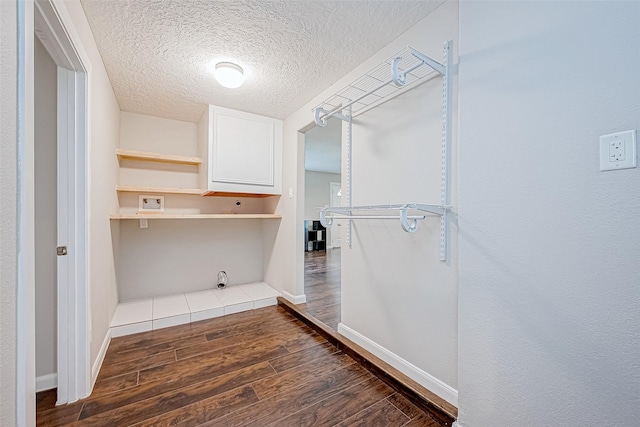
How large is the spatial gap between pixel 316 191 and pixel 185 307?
5.18m

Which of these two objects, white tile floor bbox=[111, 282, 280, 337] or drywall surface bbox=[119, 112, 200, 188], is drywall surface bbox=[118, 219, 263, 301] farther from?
drywall surface bbox=[119, 112, 200, 188]

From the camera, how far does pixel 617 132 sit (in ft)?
2.73

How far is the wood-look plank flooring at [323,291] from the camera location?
2.61 m

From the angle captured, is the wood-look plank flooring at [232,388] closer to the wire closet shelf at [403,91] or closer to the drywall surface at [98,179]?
the drywall surface at [98,179]

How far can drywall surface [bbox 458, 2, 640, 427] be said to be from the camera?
83 centimetres

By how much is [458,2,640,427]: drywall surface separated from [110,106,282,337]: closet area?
7.27ft

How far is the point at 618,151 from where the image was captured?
829 mm

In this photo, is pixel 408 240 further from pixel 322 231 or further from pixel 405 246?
pixel 322 231

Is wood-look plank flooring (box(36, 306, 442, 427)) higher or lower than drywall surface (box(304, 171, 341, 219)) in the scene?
lower

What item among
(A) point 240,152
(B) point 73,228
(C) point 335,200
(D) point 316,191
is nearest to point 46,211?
(B) point 73,228

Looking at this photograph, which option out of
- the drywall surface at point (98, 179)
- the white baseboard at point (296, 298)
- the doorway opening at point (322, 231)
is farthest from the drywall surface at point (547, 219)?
the drywall surface at point (98, 179)

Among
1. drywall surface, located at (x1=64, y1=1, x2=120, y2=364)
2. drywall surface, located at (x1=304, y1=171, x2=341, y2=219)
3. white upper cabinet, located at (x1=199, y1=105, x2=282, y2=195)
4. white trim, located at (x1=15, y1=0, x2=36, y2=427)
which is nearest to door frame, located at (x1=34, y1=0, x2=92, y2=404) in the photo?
drywall surface, located at (x1=64, y1=1, x2=120, y2=364)

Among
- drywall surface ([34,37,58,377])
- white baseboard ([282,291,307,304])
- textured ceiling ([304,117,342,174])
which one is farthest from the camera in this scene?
textured ceiling ([304,117,342,174])

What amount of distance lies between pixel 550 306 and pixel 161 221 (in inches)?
135
